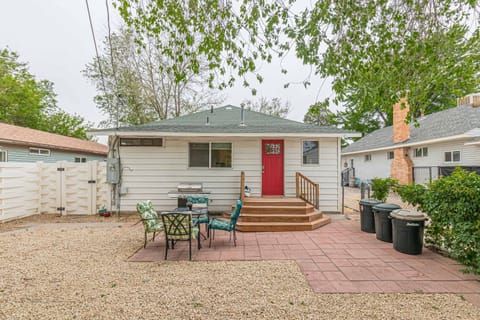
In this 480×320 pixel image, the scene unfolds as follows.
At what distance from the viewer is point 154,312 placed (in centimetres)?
258

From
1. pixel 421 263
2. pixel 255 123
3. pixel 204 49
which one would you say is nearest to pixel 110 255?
pixel 204 49

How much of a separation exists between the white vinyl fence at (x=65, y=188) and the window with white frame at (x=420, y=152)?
16.1 metres

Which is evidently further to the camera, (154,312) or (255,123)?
(255,123)

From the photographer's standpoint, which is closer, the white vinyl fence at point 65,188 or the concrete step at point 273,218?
the concrete step at point 273,218

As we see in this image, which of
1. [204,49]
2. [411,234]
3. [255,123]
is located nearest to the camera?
[204,49]

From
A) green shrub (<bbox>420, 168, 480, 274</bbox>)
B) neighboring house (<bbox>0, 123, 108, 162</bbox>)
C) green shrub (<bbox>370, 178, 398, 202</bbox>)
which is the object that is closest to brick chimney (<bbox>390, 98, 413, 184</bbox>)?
green shrub (<bbox>370, 178, 398, 202</bbox>)

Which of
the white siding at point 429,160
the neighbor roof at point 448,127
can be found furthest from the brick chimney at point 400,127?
the white siding at point 429,160

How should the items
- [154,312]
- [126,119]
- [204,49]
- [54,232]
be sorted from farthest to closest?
[126,119], [54,232], [204,49], [154,312]

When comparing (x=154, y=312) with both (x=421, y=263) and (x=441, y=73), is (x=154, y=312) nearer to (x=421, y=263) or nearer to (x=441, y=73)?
(x=421, y=263)

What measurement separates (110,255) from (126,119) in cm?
1436

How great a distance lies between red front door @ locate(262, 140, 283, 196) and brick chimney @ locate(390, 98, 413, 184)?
9820 millimetres

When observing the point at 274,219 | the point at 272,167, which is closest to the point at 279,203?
the point at 274,219

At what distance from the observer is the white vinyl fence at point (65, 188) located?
751 centimetres

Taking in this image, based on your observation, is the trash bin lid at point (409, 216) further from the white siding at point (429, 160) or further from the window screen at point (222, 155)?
the white siding at point (429, 160)
